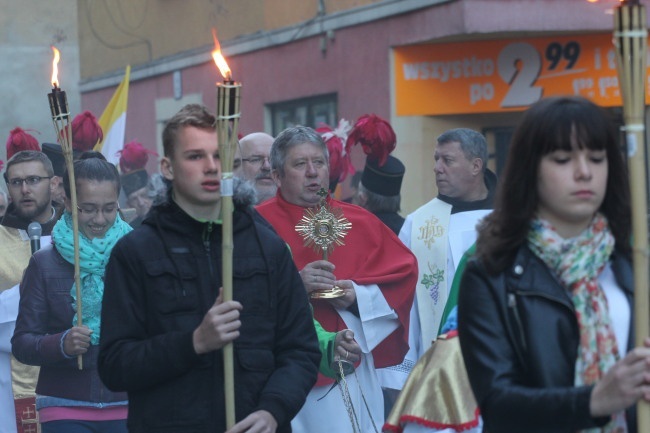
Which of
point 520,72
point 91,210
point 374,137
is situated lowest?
point 91,210


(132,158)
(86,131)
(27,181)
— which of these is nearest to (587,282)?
(27,181)

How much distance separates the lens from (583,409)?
126 inches

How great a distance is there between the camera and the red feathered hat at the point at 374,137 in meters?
8.69

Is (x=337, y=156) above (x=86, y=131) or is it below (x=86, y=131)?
below

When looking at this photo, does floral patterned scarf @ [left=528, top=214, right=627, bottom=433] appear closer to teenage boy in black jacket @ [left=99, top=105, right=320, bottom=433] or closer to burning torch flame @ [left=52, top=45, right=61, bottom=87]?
teenage boy in black jacket @ [left=99, top=105, right=320, bottom=433]

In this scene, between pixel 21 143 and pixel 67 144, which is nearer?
pixel 67 144

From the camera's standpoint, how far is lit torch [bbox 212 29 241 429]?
411cm

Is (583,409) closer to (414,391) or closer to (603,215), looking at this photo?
(603,215)

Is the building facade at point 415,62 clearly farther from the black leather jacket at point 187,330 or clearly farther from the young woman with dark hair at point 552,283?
the young woman with dark hair at point 552,283

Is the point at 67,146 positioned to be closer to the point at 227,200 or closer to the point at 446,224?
the point at 227,200

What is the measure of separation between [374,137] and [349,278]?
2110 millimetres

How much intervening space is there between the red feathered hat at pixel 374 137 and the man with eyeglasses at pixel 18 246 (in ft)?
6.38

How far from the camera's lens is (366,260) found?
22.7ft

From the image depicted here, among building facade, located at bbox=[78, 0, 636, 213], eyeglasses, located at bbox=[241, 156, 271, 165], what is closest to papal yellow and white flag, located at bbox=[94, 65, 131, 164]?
building facade, located at bbox=[78, 0, 636, 213]
